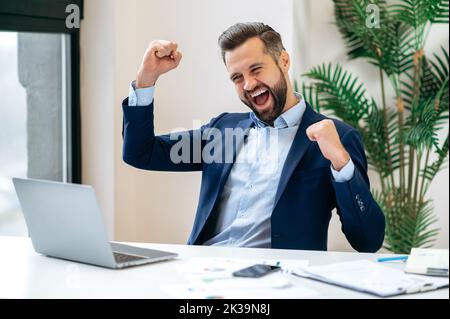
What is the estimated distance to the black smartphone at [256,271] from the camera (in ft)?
5.96

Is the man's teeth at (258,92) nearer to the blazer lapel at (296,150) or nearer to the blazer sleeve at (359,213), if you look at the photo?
the blazer lapel at (296,150)

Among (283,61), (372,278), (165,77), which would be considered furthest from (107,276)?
(165,77)

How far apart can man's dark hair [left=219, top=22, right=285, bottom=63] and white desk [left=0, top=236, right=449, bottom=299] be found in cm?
74

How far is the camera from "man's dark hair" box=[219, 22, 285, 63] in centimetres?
259

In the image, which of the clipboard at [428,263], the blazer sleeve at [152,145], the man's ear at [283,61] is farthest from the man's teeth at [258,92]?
the clipboard at [428,263]

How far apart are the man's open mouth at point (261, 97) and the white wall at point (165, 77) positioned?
1381 millimetres

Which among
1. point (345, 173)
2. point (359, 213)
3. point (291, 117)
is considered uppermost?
point (291, 117)

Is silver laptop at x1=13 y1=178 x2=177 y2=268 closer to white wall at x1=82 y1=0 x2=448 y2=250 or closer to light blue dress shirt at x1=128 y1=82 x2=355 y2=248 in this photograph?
light blue dress shirt at x1=128 y1=82 x2=355 y2=248

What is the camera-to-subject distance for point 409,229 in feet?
13.0

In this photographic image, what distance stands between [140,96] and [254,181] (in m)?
0.47

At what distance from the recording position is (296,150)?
248 cm

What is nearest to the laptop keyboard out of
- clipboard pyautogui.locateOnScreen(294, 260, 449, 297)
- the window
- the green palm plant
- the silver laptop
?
the silver laptop

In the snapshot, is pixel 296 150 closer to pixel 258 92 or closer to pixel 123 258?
pixel 258 92

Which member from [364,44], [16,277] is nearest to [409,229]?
[364,44]
